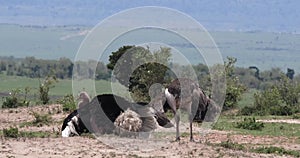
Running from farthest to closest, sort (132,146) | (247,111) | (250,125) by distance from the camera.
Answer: (247,111), (250,125), (132,146)

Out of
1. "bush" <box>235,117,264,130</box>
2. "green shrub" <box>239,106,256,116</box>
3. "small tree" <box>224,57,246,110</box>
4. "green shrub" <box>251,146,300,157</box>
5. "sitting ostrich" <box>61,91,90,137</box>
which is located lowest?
"green shrub" <box>251,146,300,157</box>

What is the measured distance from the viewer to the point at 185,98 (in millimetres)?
17938

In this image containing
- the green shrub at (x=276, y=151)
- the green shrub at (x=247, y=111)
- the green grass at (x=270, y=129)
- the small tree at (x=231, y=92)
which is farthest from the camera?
the small tree at (x=231, y=92)

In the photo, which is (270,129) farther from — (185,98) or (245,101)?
(245,101)

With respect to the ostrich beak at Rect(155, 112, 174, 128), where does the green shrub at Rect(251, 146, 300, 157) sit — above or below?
below

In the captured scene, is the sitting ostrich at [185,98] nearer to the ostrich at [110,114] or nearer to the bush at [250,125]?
the ostrich at [110,114]

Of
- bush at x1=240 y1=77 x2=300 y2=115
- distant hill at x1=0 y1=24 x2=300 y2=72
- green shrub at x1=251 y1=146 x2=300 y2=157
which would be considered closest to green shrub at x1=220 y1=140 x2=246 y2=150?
green shrub at x1=251 y1=146 x2=300 y2=157

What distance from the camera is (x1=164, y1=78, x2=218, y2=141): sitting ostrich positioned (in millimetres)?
17906

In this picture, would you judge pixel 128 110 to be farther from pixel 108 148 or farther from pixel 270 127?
pixel 270 127

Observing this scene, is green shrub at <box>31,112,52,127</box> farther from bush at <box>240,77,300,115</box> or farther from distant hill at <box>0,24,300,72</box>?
distant hill at <box>0,24,300,72</box>

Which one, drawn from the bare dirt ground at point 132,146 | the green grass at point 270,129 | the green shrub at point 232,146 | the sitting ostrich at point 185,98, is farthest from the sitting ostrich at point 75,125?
the green grass at point 270,129

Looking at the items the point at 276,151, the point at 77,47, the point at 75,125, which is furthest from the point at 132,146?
the point at 77,47

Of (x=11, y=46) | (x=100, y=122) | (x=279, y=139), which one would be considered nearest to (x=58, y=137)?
(x=100, y=122)

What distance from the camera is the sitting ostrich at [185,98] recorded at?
17906 mm
